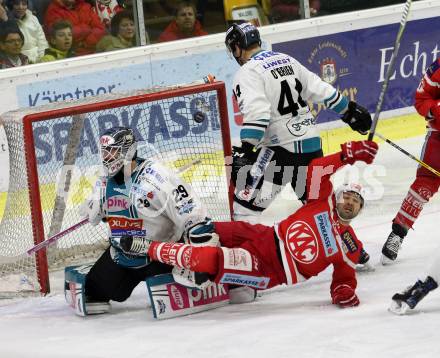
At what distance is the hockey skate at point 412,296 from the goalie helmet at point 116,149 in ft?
4.03

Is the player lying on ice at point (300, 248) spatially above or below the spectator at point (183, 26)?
below

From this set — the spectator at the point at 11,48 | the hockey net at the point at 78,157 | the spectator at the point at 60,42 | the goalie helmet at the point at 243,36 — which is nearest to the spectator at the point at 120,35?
the spectator at the point at 60,42

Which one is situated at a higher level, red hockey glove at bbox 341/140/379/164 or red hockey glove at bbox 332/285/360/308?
red hockey glove at bbox 341/140/379/164

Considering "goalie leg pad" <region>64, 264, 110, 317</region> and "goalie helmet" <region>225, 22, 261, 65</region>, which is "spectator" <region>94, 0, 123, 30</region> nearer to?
"goalie helmet" <region>225, 22, 261, 65</region>

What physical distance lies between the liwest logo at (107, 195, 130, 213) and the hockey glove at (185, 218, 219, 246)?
0.29 metres

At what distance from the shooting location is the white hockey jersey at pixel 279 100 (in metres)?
4.88

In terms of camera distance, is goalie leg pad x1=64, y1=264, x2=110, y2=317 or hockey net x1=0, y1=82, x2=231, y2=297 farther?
hockey net x1=0, y1=82, x2=231, y2=297

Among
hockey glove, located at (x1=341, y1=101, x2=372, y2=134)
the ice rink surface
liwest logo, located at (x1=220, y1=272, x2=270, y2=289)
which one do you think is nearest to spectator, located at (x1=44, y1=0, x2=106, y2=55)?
the ice rink surface

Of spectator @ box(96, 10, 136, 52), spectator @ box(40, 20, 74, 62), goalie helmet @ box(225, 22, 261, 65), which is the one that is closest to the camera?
goalie helmet @ box(225, 22, 261, 65)

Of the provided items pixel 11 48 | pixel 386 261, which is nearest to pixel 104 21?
pixel 11 48

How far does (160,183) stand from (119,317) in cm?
59

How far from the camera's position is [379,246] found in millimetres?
5465

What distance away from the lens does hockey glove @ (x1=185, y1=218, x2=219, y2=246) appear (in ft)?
14.3

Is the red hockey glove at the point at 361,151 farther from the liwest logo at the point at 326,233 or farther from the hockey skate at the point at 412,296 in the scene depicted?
the hockey skate at the point at 412,296
